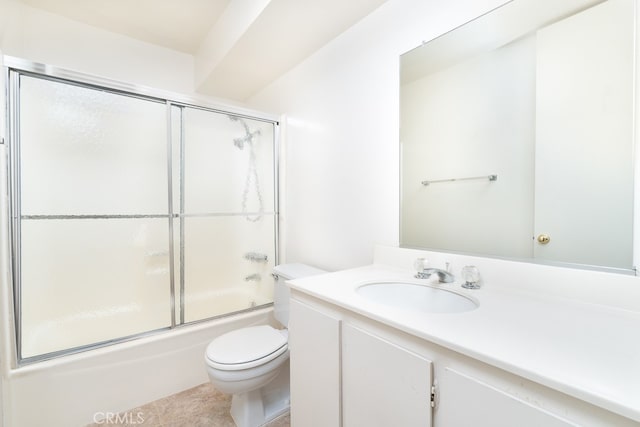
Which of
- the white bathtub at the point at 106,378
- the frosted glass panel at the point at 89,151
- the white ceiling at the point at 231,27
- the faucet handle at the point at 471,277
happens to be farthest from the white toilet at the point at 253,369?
the white ceiling at the point at 231,27

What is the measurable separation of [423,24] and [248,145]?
141 cm

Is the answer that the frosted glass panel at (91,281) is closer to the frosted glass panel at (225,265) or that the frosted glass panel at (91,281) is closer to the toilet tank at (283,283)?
the frosted glass panel at (225,265)

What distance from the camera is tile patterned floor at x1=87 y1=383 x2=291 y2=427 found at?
1430mm

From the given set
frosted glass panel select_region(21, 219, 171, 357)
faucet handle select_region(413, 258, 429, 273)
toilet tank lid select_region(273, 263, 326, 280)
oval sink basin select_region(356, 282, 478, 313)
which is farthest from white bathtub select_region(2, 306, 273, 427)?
faucet handle select_region(413, 258, 429, 273)

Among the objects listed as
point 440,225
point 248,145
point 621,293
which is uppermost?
point 248,145

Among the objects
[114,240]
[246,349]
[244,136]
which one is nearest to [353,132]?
[244,136]

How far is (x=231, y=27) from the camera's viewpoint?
1.75 m

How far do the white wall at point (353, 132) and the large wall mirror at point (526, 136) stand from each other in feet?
0.26

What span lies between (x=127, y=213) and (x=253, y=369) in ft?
3.95

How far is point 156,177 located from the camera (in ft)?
5.77

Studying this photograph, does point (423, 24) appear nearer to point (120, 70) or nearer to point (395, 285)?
point (395, 285)

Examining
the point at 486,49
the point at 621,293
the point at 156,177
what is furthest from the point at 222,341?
the point at 486,49

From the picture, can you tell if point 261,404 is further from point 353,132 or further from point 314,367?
point 353,132

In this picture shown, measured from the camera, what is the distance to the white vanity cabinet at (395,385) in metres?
0.51
